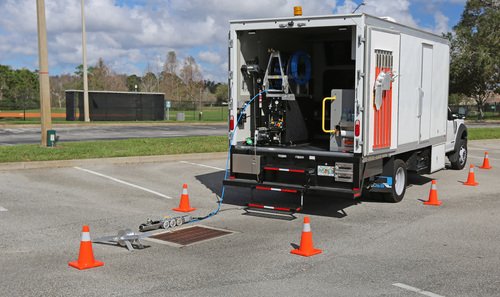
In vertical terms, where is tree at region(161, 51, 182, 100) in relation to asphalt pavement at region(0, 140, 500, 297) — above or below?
above

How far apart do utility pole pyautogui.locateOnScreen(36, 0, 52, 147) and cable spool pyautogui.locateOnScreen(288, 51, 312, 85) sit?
30.8 ft

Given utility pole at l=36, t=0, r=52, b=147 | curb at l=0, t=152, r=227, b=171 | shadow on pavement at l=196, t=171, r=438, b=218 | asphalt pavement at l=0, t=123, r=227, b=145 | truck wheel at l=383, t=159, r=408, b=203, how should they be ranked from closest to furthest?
shadow on pavement at l=196, t=171, r=438, b=218 < truck wheel at l=383, t=159, r=408, b=203 < curb at l=0, t=152, r=227, b=171 < utility pole at l=36, t=0, r=52, b=147 < asphalt pavement at l=0, t=123, r=227, b=145

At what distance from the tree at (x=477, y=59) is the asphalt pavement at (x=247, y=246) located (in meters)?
44.2

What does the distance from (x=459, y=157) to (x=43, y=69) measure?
12248mm

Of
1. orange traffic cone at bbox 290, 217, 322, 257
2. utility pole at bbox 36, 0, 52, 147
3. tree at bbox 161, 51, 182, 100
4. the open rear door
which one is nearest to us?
orange traffic cone at bbox 290, 217, 322, 257

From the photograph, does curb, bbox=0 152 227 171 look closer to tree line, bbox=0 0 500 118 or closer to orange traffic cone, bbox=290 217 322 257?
orange traffic cone, bbox=290 217 322 257

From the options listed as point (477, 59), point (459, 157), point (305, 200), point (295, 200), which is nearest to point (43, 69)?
point (295, 200)

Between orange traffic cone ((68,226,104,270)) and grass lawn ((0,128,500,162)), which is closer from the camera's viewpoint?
orange traffic cone ((68,226,104,270))

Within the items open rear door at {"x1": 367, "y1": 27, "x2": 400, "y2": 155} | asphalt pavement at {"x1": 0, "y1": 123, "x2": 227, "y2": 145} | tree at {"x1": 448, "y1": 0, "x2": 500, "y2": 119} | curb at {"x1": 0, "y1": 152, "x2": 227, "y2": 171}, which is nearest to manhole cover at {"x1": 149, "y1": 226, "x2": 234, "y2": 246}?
open rear door at {"x1": 367, "y1": 27, "x2": 400, "y2": 155}

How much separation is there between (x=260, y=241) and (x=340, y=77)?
5128 mm

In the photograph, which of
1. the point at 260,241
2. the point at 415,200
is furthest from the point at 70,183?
the point at 415,200

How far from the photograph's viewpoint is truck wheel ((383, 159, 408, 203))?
9977 mm

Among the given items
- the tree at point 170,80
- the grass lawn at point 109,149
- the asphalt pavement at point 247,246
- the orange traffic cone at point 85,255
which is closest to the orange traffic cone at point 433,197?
the asphalt pavement at point 247,246

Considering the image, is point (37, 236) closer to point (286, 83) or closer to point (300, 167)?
point (300, 167)
